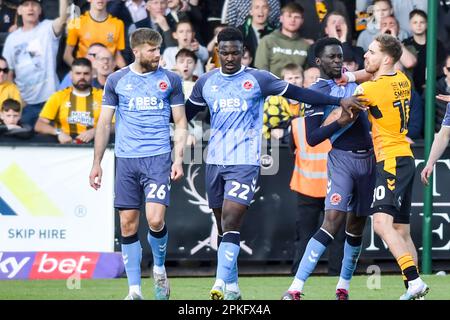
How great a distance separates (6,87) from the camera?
1620 cm

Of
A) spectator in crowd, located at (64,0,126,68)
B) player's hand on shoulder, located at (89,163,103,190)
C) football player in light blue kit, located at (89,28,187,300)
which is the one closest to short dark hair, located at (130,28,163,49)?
football player in light blue kit, located at (89,28,187,300)

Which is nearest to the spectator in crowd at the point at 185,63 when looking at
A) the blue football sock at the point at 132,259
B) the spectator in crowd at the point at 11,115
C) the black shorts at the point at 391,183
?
the spectator in crowd at the point at 11,115

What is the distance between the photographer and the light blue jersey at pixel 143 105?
39.2 ft

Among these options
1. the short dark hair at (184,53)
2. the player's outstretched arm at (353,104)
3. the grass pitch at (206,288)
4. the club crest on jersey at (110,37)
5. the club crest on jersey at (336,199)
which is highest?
the club crest on jersey at (110,37)

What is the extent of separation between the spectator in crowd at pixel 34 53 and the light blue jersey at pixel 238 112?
501 centimetres

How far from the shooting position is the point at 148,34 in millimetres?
11914

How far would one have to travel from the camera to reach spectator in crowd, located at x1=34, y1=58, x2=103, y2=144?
51.1 feet

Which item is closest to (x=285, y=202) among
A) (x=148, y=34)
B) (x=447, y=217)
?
(x=447, y=217)

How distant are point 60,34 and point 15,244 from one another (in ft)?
10.1

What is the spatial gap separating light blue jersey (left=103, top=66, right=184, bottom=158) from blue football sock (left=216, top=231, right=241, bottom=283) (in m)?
1.03

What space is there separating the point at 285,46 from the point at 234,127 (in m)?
4.80

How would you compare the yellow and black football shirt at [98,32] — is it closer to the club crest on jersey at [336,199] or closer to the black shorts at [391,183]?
the club crest on jersey at [336,199]

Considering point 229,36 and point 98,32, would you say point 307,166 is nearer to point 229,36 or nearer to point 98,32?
point 98,32

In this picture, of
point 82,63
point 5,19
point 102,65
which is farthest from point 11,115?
point 5,19
